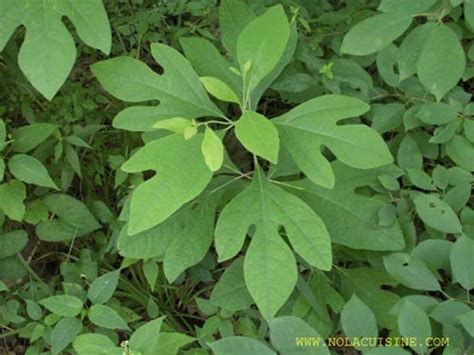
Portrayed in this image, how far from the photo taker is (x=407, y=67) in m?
1.93

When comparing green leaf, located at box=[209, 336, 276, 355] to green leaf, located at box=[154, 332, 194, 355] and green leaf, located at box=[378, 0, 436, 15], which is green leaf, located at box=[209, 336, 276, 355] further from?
green leaf, located at box=[378, 0, 436, 15]

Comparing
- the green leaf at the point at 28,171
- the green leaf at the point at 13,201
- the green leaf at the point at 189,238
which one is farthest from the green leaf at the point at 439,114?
the green leaf at the point at 13,201

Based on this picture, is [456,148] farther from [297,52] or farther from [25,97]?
[25,97]

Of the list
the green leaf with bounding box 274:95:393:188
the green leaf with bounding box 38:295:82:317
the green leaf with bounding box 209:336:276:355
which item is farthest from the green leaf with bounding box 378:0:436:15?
the green leaf with bounding box 38:295:82:317

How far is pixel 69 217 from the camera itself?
8.55ft

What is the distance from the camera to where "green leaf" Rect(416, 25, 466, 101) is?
1786mm

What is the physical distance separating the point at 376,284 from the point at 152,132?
0.96 m

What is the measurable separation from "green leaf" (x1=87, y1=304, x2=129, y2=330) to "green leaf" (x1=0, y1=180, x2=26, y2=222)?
0.47 meters

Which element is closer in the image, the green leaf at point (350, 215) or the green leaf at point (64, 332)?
the green leaf at point (350, 215)

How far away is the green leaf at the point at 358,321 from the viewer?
1.81 m

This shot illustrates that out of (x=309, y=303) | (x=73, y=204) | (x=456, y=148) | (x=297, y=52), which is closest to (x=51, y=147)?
(x=73, y=204)

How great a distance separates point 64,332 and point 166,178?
879mm

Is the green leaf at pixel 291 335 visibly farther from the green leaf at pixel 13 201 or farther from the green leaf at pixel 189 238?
the green leaf at pixel 13 201

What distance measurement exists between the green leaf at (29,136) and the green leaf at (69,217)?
0.91ft
